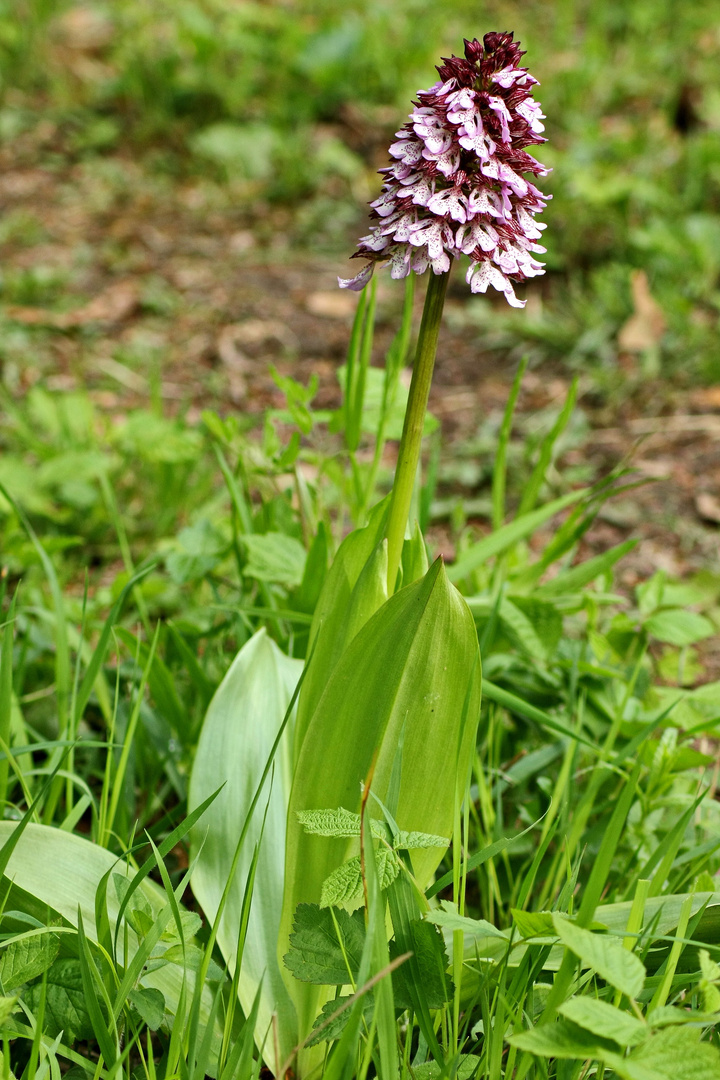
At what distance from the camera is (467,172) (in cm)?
114

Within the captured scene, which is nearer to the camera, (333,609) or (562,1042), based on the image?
(562,1042)

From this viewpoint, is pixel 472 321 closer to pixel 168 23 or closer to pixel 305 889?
pixel 305 889

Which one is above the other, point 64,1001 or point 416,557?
point 416,557

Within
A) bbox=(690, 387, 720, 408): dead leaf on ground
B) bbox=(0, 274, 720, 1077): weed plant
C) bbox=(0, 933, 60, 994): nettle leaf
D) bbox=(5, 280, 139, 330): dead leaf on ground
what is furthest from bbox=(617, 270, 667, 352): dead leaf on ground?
bbox=(0, 933, 60, 994): nettle leaf

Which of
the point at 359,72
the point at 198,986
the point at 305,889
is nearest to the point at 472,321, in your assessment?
the point at 359,72

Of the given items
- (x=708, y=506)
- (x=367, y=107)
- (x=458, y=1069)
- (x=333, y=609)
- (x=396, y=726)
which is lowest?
(x=458, y=1069)

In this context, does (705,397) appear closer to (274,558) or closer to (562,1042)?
(274,558)

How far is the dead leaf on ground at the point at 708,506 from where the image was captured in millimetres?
2939

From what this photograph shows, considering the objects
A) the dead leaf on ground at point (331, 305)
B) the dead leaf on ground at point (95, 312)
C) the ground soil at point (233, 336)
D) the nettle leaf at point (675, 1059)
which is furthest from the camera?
the dead leaf on ground at point (331, 305)

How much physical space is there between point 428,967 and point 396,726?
298 millimetres

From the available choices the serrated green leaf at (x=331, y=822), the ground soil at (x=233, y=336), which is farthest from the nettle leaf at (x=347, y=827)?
the ground soil at (x=233, y=336)

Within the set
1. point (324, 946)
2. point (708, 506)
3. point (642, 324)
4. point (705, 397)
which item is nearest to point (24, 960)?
point (324, 946)

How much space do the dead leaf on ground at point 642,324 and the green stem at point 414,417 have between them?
8.23ft

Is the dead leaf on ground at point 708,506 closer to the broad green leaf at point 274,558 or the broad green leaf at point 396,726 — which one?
the broad green leaf at point 274,558
